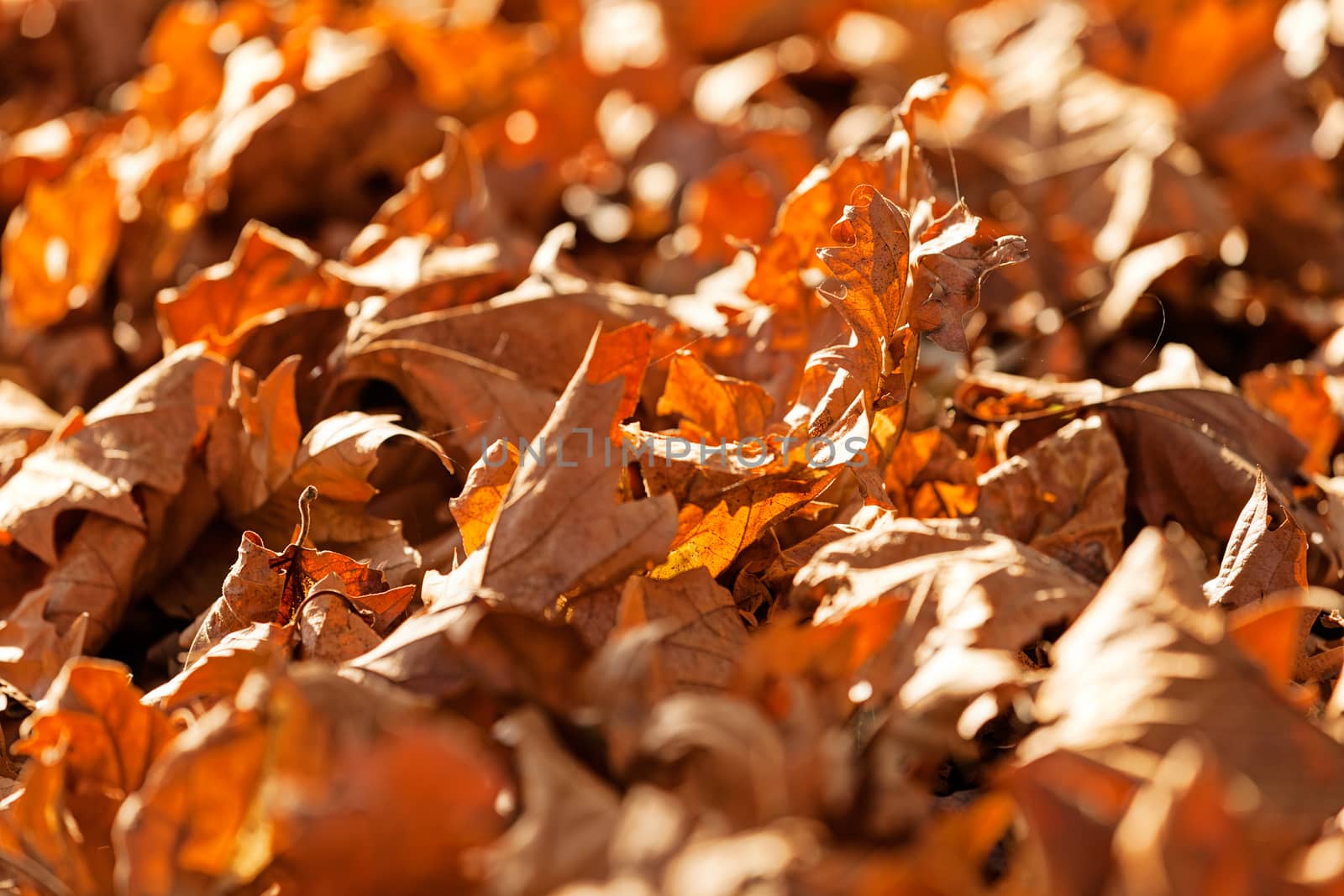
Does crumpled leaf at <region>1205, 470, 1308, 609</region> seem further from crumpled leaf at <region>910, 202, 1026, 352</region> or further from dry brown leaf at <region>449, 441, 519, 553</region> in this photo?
dry brown leaf at <region>449, 441, 519, 553</region>

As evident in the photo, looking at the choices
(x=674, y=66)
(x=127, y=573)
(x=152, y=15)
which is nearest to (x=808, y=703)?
(x=127, y=573)

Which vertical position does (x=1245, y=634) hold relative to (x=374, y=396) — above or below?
above

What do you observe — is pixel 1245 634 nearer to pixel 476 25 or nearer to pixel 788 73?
pixel 788 73

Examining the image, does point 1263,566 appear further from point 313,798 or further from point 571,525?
point 313,798

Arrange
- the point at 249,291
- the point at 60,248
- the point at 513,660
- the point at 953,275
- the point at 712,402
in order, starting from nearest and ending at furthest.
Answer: the point at 513,660 → the point at 953,275 → the point at 712,402 → the point at 249,291 → the point at 60,248

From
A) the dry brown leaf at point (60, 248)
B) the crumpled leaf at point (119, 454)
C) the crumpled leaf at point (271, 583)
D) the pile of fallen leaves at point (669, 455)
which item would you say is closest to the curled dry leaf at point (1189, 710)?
the pile of fallen leaves at point (669, 455)

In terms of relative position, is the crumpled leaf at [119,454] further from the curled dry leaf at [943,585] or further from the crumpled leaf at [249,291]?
the curled dry leaf at [943,585]

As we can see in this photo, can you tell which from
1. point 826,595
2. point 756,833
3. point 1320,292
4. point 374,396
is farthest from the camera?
point 1320,292

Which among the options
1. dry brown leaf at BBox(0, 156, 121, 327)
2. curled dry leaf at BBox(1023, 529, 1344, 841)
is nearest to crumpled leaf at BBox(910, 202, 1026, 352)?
curled dry leaf at BBox(1023, 529, 1344, 841)

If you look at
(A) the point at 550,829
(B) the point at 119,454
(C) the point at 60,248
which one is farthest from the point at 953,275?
(C) the point at 60,248
